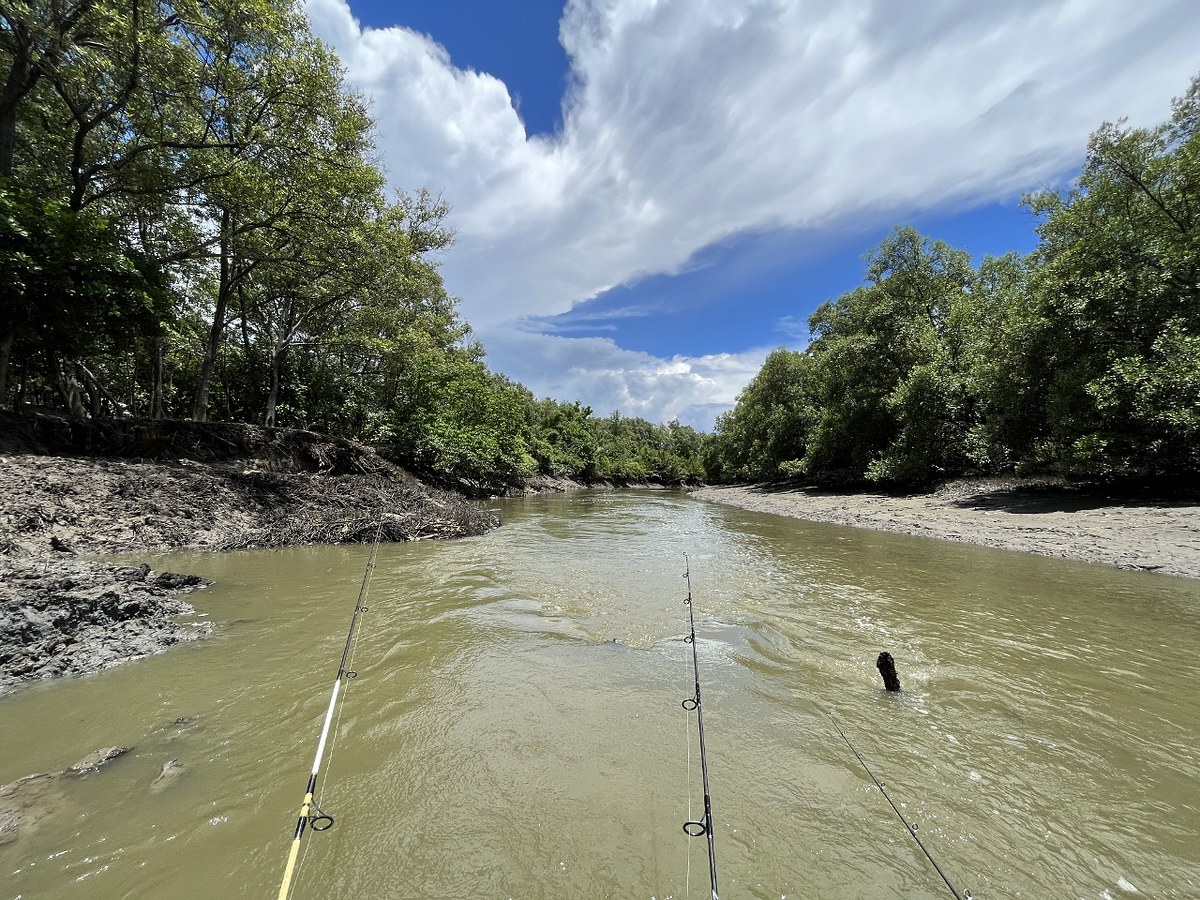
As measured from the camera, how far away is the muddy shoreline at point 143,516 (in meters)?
4.49

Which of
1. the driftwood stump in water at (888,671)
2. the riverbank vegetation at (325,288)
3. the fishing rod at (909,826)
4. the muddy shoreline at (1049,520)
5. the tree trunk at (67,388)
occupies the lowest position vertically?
the fishing rod at (909,826)

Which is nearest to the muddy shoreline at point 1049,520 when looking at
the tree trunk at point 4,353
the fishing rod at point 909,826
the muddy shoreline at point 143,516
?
the fishing rod at point 909,826

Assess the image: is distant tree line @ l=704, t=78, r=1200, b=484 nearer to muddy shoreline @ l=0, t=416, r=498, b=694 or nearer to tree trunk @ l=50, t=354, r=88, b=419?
muddy shoreline @ l=0, t=416, r=498, b=694

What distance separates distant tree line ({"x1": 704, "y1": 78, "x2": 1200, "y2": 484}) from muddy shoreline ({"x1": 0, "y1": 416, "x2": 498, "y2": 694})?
1888cm

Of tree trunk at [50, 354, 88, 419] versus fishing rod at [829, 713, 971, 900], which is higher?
tree trunk at [50, 354, 88, 419]

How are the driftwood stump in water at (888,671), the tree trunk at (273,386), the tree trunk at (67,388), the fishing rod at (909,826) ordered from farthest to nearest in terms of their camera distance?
1. the tree trunk at (273,386)
2. the tree trunk at (67,388)
3. the driftwood stump in water at (888,671)
4. the fishing rod at (909,826)

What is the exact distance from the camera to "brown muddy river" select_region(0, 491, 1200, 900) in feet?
8.06

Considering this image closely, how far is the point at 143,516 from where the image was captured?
9.48 meters

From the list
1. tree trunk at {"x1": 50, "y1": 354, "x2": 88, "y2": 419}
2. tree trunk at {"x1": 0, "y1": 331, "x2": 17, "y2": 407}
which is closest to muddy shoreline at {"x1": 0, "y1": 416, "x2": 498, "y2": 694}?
tree trunk at {"x1": 0, "y1": 331, "x2": 17, "y2": 407}

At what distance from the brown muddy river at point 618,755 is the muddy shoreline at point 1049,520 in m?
4.00

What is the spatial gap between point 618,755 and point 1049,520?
16.1m

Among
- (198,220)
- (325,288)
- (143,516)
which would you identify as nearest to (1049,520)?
(143,516)

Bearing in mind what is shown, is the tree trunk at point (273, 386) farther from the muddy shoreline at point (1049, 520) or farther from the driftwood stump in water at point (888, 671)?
the muddy shoreline at point (1049, 520)

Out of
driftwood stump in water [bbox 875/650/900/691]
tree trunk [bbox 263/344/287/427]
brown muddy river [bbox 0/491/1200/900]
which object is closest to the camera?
brown muddy river [bbox 0/491/1200/900]
